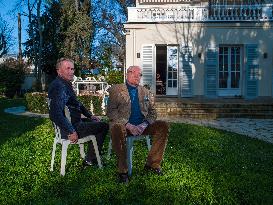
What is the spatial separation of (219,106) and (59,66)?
1063 centimetres

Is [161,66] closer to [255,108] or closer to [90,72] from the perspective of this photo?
[255,108]

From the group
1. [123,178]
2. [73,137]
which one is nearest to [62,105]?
[73,137]

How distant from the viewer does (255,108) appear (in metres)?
15.4

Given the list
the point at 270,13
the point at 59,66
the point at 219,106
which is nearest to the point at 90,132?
the point at 59,66

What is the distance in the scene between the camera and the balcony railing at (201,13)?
17719mm

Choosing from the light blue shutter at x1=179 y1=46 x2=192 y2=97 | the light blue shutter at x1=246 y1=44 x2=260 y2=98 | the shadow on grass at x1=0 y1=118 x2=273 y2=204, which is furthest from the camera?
the light blue shutter at x1=179 y1=46 x2=192 y2=97

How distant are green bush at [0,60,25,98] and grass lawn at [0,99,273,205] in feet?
78.7

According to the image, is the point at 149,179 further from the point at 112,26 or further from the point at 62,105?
the point at 112,26

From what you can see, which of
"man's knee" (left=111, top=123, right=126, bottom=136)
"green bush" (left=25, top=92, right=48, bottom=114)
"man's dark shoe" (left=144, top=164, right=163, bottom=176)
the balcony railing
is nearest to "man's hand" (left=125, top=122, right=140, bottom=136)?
"man's knee" (left=111, top=123, right=126, bottom=136)

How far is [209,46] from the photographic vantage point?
17.8 meters

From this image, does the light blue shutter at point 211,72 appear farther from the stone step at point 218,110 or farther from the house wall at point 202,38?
the stone step at point 218,110

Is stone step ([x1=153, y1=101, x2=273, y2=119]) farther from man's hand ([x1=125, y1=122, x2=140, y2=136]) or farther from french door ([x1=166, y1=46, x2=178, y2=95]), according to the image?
man's hand ([x1=125, y1=122, x2=140, y2=136])

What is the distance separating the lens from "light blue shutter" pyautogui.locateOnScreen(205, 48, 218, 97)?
17719 millimetres

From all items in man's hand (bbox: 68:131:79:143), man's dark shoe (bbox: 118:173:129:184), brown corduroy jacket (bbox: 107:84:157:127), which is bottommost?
man's dark shoe (bbox: 118:173:129:184)
